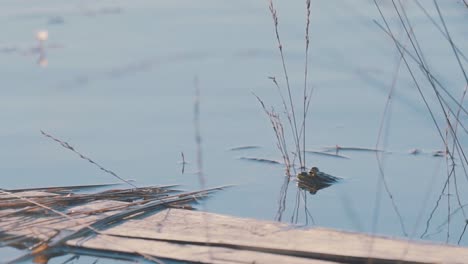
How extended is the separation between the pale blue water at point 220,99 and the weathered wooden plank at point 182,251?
0.57 metres

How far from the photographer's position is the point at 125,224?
12.5 ft

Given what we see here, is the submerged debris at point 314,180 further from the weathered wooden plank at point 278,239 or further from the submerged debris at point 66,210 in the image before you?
the weathered wooden plank at point 278,239

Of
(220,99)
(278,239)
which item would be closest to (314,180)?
(278,239)

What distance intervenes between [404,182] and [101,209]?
49.8 inches

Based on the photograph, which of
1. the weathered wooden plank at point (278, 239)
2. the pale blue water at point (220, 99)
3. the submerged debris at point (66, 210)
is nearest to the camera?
the weathered wooden plank at point (278, 239)

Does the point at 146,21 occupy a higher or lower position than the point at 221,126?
higher

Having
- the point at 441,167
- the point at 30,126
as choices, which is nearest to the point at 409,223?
the point at 441,167

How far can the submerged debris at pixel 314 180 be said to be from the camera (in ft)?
14.7

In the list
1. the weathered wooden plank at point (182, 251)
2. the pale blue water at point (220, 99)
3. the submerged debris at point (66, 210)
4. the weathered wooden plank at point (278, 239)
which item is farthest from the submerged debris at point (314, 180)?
the weathered wooden plank at point (182, 251)

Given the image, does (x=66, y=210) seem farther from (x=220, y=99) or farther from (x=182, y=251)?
(x=220, y=99)

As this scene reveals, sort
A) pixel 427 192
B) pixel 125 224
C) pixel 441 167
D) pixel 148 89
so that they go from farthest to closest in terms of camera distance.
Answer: pixel 148 89, pixel 441 167, pixel 427 192, pixel 125 224

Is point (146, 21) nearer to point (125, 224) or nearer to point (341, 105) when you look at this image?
point (341, 105)

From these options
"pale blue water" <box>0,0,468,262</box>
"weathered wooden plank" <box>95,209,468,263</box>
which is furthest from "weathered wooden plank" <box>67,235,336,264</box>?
"pale blue water" <box>0,0,468,262</box>

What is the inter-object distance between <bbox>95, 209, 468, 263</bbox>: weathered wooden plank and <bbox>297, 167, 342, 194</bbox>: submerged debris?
2.33ft
